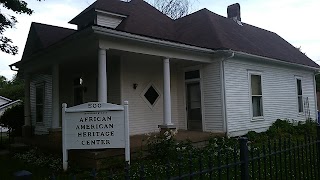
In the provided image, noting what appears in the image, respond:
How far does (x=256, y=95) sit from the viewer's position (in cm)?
1311

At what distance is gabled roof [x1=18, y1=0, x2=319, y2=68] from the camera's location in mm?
13125

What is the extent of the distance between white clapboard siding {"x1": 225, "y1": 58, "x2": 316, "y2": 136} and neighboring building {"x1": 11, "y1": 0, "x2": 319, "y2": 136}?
0.04 metres

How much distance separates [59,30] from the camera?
14945mm

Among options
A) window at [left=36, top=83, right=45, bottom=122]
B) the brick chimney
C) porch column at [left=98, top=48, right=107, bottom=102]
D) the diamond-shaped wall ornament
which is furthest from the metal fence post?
the brick chimney

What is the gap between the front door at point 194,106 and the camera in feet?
40.5

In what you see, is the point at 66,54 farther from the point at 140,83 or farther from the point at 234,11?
the point at 234,11

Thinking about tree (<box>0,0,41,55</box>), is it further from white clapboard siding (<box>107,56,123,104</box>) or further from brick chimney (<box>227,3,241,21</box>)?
brick chimney (<box>227,3,241,21</box>)

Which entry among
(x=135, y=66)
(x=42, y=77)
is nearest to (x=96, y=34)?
(x=135, y=66)

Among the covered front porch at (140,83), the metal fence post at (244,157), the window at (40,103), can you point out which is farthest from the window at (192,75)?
the metal fence post at (244,157)

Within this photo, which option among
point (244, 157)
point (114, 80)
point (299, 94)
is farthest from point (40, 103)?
point (244, 157)

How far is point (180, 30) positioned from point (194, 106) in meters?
4.57

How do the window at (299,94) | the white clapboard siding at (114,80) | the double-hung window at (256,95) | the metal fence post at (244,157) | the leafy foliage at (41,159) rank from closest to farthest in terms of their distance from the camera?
the metal fence post at (244,157) → the leafy foliage at (41,159) → the white clapboard siding at (114,80) → the double-hung window at (256,95) → the window at (299,94)

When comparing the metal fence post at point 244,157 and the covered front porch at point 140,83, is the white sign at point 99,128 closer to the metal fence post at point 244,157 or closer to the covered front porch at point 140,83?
the covered front porch at point 140,83

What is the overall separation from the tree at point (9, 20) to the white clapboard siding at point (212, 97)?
6.90 meters
